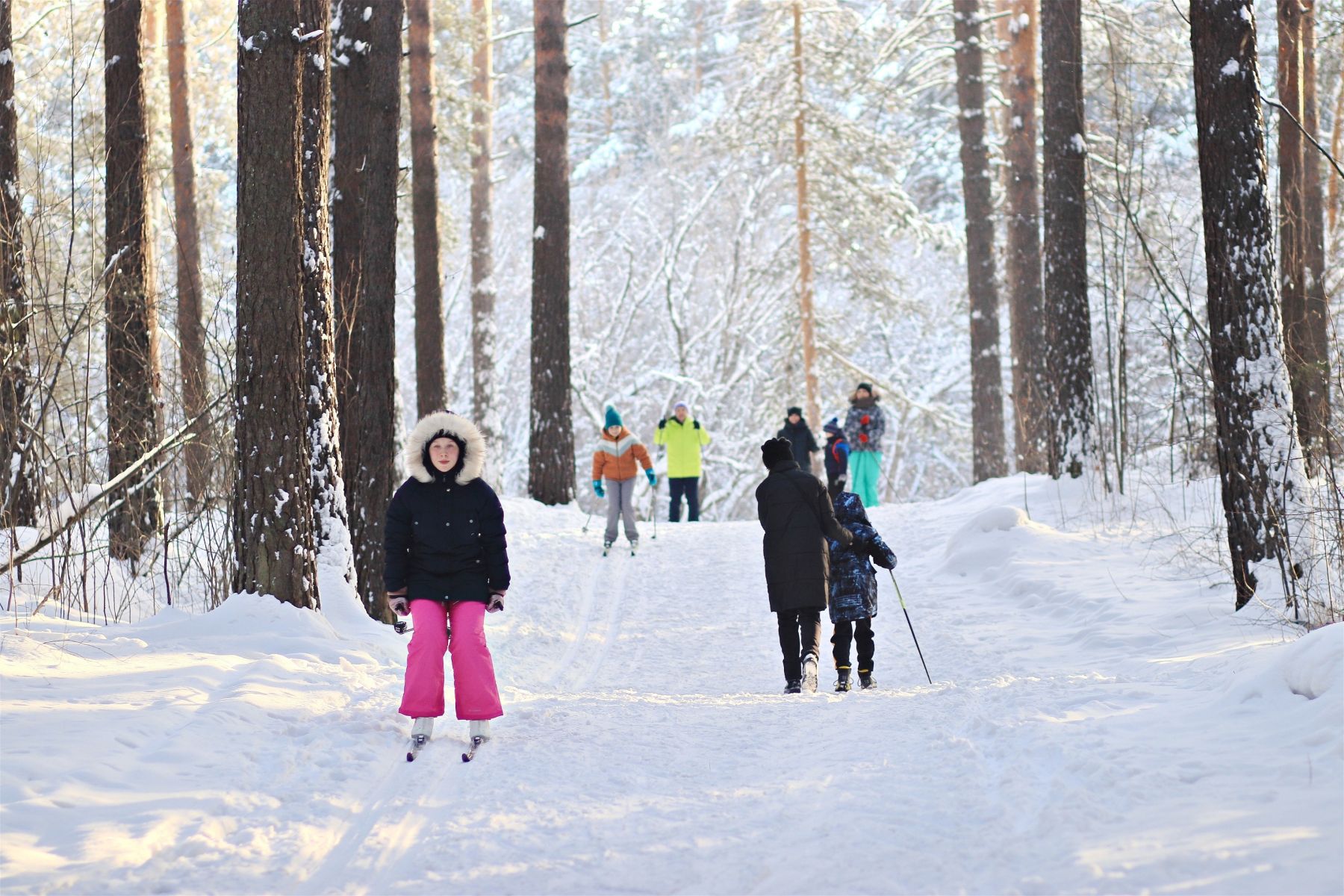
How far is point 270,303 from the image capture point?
8102 millimetres

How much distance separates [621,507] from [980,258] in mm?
9188

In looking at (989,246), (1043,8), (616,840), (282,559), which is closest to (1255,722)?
(616,840)

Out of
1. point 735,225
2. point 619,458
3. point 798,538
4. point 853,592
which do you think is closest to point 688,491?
point 619,458

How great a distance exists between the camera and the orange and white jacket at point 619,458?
49.1 ft

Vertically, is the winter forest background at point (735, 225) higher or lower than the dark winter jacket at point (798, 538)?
higher

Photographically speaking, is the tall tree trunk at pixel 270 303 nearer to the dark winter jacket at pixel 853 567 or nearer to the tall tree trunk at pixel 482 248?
the dark winter jacket at pixel 853 567

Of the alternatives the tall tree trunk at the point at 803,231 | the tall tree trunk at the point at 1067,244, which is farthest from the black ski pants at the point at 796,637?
the tall tree trunk at the point at 803,231

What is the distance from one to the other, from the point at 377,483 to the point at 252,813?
5853 millimetres

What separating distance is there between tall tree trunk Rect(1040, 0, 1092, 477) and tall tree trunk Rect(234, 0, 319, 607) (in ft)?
31.4

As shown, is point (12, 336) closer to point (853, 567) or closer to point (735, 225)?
point (853, 567)

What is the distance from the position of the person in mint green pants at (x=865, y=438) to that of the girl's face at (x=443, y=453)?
1220 cm

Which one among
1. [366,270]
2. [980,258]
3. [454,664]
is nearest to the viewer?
[454,664]

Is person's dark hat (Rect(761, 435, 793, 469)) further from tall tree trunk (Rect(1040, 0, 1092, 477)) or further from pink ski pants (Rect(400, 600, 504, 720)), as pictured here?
→ tall tree trunk (Rect(1040, 0, 1092, 477))

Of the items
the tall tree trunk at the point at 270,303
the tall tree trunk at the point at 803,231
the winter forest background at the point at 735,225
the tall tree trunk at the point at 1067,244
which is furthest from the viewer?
the tall tree trunk at the point at 803,231
